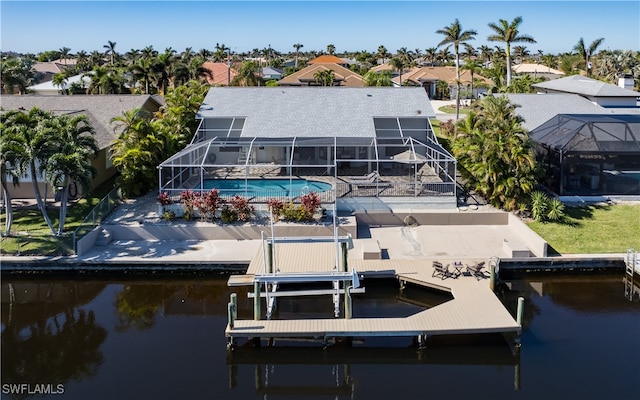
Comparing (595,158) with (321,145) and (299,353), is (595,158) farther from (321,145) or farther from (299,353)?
(299,353)

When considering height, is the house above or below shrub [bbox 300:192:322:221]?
above

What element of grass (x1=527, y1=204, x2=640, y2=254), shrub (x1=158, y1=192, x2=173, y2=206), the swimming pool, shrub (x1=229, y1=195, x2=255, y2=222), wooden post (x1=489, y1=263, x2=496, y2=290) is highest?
the swimming pool

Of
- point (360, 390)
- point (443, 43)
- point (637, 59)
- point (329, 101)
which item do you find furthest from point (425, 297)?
point (637, 59)

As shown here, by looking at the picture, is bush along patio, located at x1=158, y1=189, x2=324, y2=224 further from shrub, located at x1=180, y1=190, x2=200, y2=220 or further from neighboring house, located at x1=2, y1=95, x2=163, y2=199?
neighboring house, located at x1=2, y1=95, x2=163, y2=199

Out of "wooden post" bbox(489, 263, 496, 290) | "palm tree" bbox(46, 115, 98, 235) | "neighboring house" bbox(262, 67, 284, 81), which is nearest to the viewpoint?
"wooden post" bbox(489, 263, 496, 290)

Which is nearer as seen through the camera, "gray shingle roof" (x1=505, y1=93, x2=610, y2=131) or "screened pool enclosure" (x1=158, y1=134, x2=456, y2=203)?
"screened pool enclosure" (x1=158, y1=134, x2=456, y2=203)

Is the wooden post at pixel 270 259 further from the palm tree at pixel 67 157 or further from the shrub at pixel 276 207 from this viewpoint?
the palm tree at pixel 67 157

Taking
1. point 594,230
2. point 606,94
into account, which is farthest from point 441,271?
point 606,94

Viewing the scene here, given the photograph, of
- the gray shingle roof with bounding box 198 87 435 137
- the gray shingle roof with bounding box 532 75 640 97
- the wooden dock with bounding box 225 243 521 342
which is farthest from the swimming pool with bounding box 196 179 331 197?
the gray shingle roof with bounding box 532 75 640 97
